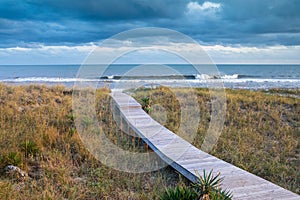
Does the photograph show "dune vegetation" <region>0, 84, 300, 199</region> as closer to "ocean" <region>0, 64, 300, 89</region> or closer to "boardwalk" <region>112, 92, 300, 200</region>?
"boardwalk" <region>112, 92, 300, 200</region>

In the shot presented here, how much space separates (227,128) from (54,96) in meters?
7.14

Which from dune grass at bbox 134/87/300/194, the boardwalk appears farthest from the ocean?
the boardwalk

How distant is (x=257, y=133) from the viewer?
302 inches

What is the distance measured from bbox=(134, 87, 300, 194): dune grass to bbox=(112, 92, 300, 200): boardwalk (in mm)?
680

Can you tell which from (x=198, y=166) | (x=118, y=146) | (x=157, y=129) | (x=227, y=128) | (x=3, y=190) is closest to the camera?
(x=3, y=190)

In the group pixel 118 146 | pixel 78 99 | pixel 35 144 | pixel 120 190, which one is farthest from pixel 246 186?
pixel 78 99

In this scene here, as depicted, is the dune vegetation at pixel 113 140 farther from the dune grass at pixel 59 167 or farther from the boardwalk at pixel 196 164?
the boardwalk at pixel 196 164

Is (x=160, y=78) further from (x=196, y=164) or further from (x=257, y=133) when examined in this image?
(x=196, y=164)

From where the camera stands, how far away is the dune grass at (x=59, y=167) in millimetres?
4270

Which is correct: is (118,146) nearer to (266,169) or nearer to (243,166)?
(243,166)

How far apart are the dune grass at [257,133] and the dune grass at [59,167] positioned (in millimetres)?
1594

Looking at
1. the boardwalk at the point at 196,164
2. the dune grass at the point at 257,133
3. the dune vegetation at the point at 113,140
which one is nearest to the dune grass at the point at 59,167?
the dune vegetation at the point at 113,140

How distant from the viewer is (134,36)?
6719mm

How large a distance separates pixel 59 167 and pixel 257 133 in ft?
16.7
